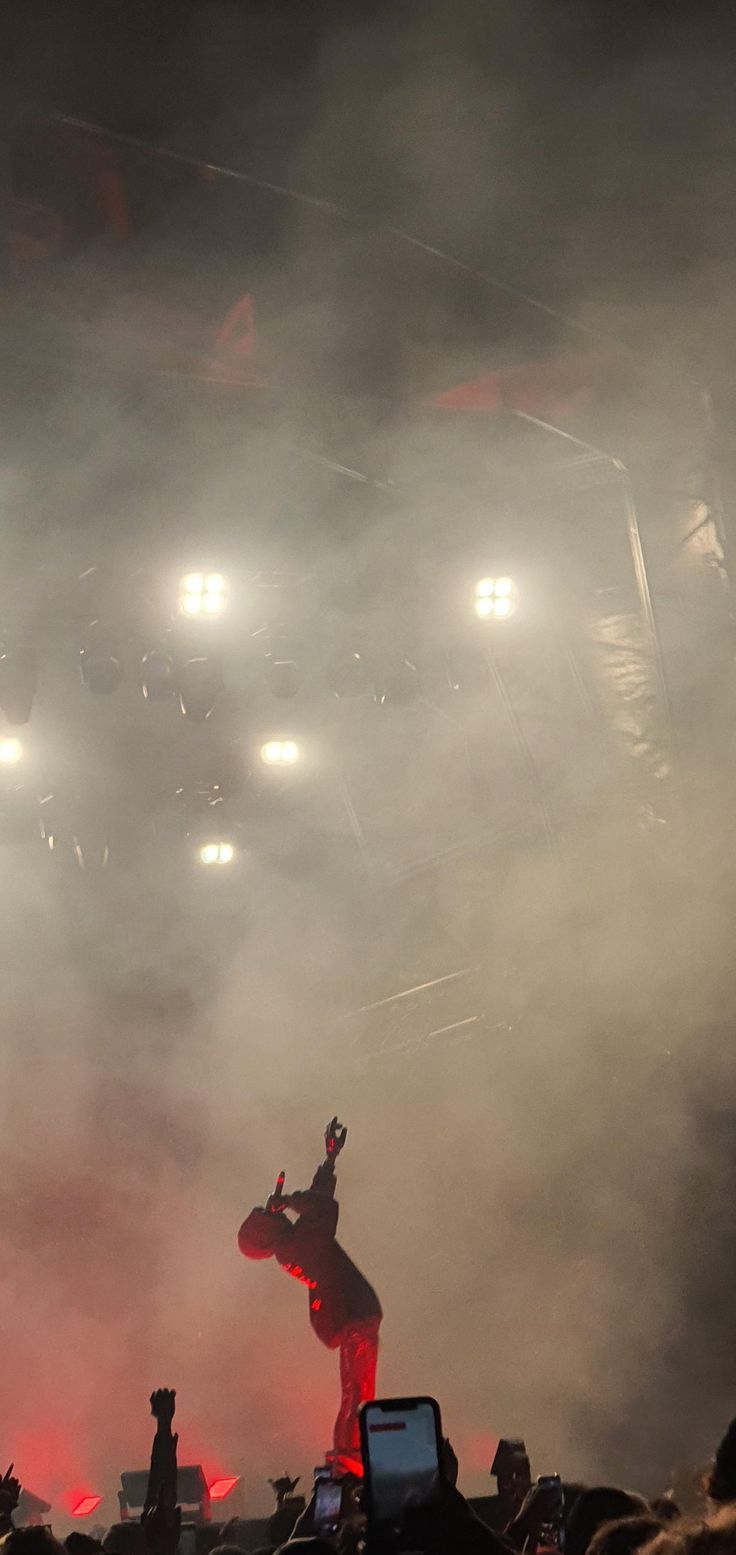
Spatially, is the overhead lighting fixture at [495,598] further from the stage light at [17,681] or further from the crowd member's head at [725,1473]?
the crowd member's head at [725,1473]

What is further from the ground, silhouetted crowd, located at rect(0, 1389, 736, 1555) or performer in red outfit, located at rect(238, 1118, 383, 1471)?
performer in red outfit, located at rect(238, 1118, 383, 1471)

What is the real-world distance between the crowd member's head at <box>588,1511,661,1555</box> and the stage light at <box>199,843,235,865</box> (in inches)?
236

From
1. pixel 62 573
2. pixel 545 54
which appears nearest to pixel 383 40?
pixel 545 54

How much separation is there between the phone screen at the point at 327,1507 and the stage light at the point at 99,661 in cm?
381

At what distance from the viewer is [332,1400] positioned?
25.5 ft

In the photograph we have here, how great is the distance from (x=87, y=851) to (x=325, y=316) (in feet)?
14.5

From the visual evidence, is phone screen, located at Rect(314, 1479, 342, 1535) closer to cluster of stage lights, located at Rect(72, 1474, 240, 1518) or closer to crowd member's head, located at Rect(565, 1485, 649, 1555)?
crowd member's head, located at Rect(565, 1485, 649, 1555)

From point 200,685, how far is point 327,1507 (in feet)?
12.3

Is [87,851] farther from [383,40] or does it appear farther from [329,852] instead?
[383,40]

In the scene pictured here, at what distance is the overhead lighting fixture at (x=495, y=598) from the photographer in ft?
15.8

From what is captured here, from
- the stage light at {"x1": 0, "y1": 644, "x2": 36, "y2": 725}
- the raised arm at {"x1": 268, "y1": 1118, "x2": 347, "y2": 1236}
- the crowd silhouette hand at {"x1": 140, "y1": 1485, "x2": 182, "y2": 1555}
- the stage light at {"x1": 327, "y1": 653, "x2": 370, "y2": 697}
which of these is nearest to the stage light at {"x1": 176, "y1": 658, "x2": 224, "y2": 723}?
the stage light at {"x1": 327, "y1": 653, "x2": 370, "y2": 697}

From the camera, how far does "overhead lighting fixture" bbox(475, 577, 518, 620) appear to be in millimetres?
4801

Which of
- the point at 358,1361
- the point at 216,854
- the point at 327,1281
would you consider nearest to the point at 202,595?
the point at 216,854

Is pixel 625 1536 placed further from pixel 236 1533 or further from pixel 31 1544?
pixel 236 1533
